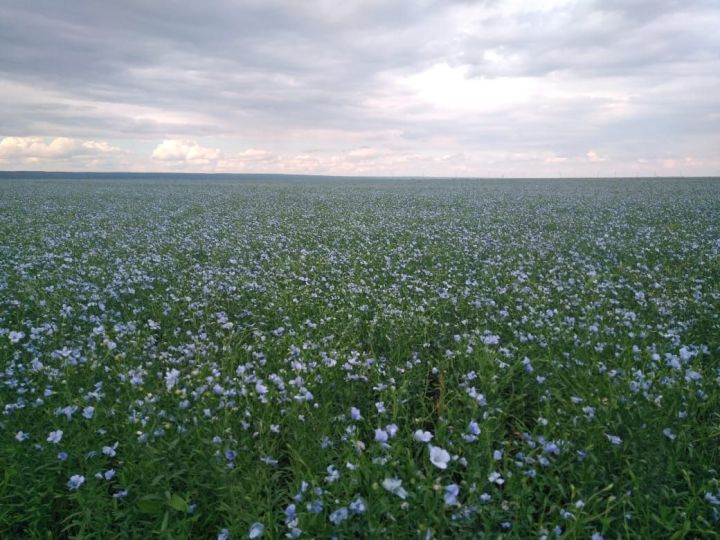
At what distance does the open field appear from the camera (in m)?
2.62

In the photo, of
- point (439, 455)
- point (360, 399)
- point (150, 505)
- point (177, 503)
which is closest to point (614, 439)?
Answer: point (439, 455)

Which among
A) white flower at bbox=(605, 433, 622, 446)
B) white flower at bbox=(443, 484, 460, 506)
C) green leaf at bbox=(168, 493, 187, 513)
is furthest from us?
white flower at bbox=(605, 433, 622, 446)

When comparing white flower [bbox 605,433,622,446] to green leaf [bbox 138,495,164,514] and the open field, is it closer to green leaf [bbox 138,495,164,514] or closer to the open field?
the open field

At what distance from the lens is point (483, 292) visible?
711cm

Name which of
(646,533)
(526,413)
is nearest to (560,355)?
(526,413)

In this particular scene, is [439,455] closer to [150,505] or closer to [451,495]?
[451,495]

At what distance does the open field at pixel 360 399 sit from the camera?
8.60 feet

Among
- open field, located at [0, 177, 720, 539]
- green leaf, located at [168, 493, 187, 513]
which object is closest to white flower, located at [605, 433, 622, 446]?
open field, located at [0, 177, 720, 539]

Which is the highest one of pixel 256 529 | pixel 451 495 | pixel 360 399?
pixel 451 495

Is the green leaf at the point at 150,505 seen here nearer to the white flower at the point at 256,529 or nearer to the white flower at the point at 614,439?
the white flower at the point at 256,529

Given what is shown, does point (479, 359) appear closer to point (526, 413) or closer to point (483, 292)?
point (526, 413)

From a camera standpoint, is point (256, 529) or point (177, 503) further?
point (177, 503)

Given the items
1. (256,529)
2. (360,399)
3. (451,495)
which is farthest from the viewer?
(360,399)

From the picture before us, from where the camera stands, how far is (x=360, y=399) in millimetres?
4113
